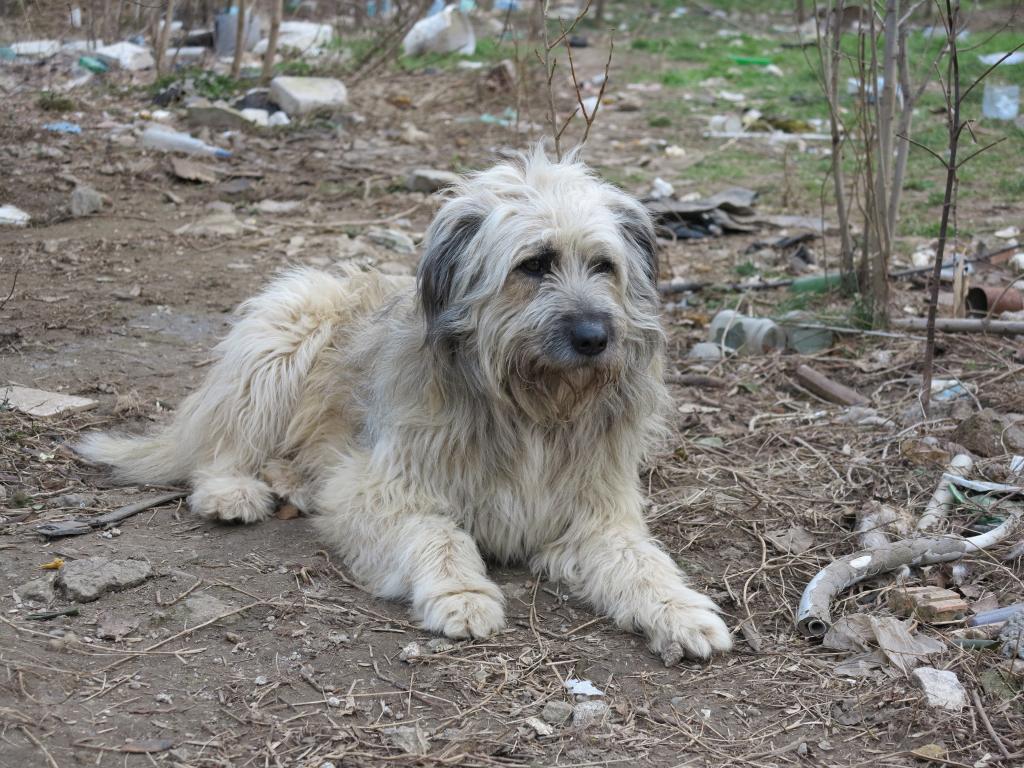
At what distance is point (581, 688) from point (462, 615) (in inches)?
18.2

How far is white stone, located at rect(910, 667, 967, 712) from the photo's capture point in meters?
3.14

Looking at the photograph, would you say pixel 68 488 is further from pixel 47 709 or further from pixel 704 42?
pixel 704 42

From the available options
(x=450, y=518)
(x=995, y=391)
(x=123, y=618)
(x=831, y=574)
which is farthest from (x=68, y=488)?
(x=995, y=391)

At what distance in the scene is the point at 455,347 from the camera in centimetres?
388

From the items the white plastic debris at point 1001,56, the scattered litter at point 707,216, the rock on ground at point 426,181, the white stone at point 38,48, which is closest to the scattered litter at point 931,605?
the scattered litter at point 707,216

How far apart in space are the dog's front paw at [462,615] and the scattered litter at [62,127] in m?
8.09

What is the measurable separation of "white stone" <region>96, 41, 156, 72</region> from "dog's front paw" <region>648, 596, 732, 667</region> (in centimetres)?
1187

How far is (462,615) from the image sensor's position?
3570mm

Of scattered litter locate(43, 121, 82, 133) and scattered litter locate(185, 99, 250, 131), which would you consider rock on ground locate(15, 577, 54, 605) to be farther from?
scattered litter locate(185, 99, 250, 131)

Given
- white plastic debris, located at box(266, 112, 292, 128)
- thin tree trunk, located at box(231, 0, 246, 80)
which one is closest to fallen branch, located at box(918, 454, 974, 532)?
white plastic debris, located at box(266, 112, 292, 128)

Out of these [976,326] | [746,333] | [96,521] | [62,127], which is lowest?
[96,521]

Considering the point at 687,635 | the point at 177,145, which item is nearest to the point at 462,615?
the point at 687,635

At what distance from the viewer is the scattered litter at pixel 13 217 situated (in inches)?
305

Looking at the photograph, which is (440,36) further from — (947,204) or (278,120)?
(947,204)
